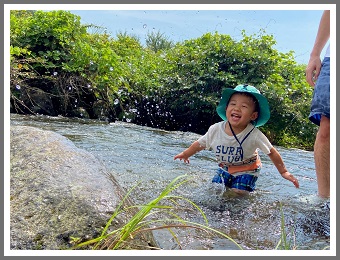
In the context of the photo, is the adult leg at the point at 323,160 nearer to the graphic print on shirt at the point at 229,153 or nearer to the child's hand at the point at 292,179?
the child's hand at the point at 292,179

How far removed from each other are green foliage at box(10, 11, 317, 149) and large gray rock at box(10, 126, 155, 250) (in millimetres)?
6604

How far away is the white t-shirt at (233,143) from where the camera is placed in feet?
13.4

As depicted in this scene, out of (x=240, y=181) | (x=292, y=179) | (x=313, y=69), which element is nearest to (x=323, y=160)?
(x=292, y=179)

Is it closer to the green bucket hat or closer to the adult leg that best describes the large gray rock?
the green bucket hat

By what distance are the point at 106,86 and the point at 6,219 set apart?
336 inches

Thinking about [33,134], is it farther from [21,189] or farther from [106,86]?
[106,86]

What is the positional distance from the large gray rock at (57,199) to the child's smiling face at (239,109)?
1.41 m

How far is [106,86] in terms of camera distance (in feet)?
34.5

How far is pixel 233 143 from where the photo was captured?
13.6 feet

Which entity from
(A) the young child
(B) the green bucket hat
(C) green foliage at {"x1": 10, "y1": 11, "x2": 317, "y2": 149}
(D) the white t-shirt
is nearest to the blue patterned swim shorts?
(A) the young child

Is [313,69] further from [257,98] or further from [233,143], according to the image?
[233,143]

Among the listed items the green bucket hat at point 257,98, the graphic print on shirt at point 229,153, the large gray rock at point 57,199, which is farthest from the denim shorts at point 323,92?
the large gray rock at point 57,199

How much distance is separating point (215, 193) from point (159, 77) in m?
7.73

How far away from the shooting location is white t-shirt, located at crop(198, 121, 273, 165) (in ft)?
13.4
